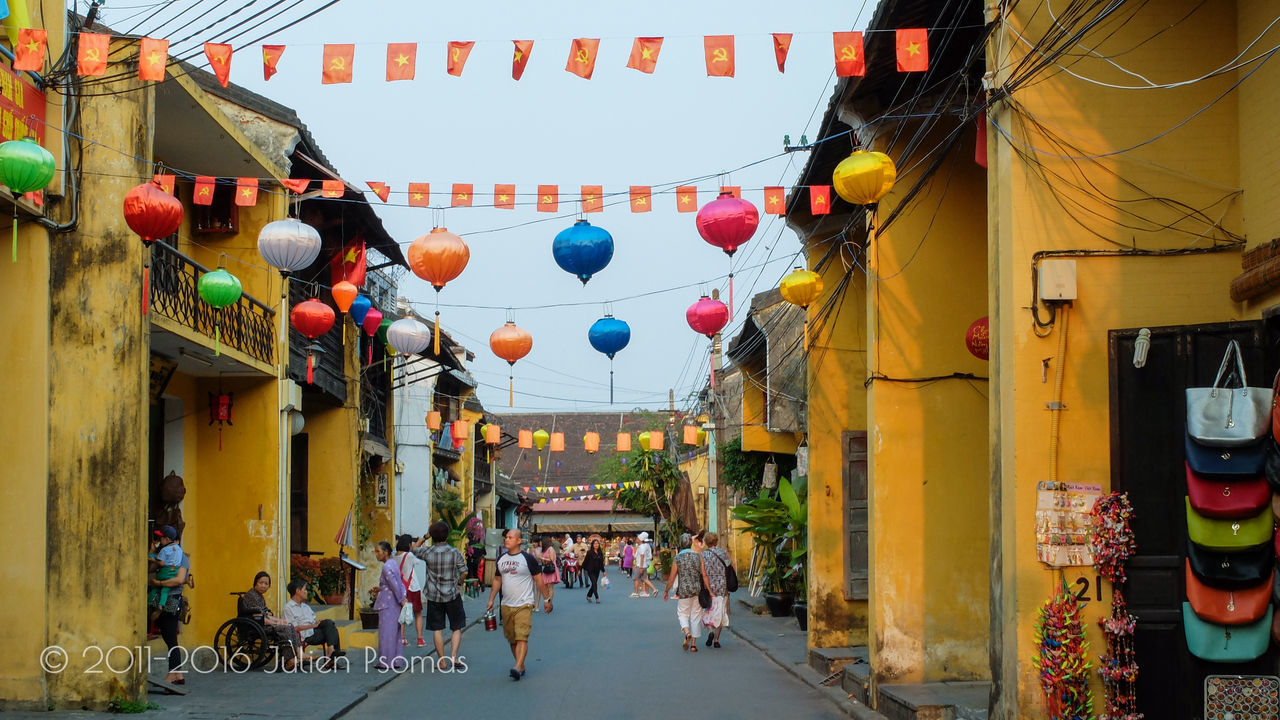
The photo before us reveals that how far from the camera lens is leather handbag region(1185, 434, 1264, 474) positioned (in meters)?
7.90

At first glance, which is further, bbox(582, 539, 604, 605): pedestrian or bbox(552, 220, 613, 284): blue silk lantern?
bbox(582, 539, 604, 605): pedestrian

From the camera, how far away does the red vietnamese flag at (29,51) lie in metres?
9.88

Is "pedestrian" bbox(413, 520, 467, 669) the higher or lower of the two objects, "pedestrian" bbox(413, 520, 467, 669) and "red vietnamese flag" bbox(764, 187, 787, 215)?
the lower

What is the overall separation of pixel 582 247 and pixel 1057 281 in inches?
196

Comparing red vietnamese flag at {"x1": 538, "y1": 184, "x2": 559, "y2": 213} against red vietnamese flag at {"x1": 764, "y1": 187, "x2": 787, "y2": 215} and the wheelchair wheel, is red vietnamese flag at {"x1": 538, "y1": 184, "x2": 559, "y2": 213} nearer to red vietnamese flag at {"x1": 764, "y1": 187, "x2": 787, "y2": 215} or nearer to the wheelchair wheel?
red vietnamese flag at {"x1": 764, "y1": 187, "x2": 787, "y2": 215}

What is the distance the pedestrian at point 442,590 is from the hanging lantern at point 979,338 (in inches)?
260

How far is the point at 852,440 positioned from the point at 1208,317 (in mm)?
7635

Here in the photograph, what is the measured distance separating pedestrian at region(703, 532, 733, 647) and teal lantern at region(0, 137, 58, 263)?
1086cm

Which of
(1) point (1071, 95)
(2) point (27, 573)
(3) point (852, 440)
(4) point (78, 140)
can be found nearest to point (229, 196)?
(4) point (78, 140)

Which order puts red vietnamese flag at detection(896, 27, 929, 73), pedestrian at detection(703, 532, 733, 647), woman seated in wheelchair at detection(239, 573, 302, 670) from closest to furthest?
red vietnamese flag at detection(896, 27, 929, 73), woman seated in wheelchair at detection(239, 573, 302, 670), pedestrian at detection(703, 532, 733, 647)

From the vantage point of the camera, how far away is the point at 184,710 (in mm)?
11219

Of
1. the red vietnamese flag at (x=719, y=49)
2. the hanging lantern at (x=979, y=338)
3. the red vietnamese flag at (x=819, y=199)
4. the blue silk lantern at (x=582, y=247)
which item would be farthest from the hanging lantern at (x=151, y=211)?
the hanging lantern at (x=979, y=338)

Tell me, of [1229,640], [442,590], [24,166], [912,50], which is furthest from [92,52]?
[1229,640]

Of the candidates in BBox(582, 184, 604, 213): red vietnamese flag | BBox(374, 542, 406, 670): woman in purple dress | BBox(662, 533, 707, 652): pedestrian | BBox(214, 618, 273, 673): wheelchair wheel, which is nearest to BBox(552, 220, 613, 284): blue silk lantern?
BBox(582, 184, 604, 213): red vietnamese flag
